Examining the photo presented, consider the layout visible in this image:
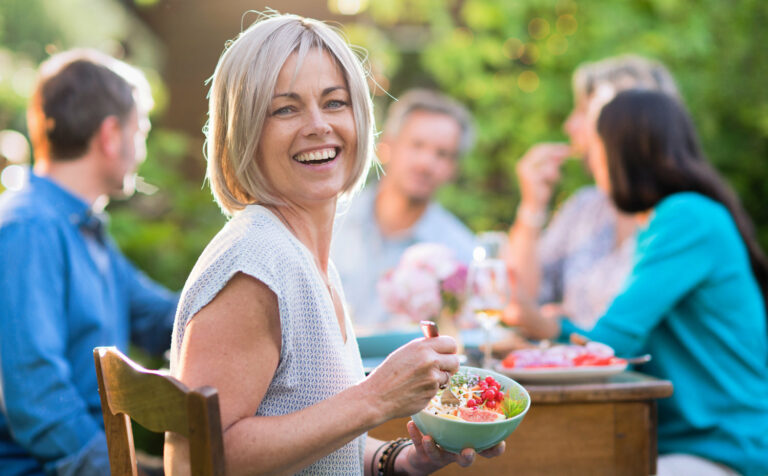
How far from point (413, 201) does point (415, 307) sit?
1331mm

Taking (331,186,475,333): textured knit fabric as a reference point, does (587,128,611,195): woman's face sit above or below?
above

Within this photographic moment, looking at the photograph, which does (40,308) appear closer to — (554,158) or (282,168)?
(282,168)

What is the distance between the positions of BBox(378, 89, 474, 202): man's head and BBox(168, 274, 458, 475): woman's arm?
2295mm


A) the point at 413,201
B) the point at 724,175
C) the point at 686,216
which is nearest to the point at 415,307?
the point at 686,216

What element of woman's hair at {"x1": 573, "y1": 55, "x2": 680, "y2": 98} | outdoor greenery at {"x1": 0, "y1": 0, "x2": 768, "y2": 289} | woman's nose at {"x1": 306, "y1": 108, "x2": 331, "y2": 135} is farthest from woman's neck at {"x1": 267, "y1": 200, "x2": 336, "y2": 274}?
outdoor greenery at {"x1": 0, "y1": 0, "x2": 768, "y2": 289}

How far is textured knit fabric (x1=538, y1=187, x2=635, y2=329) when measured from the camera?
9.23 feet

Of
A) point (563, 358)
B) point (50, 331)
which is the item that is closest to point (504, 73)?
point (563, 358)

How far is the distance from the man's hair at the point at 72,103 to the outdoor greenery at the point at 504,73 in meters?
1.80

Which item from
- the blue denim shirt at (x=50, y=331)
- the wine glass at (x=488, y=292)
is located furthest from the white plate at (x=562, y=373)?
the blue denim shirt at (x=50, y=331)

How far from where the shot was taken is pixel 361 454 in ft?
4.29

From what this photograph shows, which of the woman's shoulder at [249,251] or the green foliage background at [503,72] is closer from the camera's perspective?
the woman's shoulder at [249,251]

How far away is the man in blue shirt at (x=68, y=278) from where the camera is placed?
1.79m

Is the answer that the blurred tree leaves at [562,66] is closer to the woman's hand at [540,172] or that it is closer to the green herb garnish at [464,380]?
the woman's hand at [540,172]

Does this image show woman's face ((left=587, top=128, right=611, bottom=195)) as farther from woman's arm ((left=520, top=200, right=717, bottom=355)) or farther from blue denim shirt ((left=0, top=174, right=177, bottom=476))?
blue denim shirt ((left=0, top=174, right=177, bottom=476))
